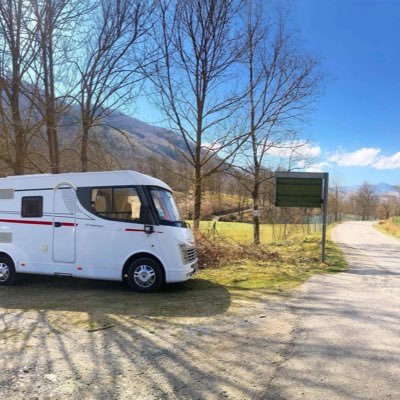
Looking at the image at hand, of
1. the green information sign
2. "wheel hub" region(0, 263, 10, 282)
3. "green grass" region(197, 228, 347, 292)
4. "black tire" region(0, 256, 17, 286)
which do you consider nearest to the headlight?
"green grass" region(197, 228, 347, 292)

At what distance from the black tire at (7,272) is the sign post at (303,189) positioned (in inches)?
313

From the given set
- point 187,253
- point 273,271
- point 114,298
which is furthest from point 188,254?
point 273,271

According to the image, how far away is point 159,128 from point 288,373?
14629 mm

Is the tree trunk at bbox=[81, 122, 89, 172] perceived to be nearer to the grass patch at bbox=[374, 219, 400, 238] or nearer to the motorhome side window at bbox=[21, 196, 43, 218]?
the motorhome side window at bbox=[21, 196, 43, 218]

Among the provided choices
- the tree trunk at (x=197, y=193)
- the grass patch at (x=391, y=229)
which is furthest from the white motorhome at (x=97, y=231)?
the grass patch at (x=391, y=229)

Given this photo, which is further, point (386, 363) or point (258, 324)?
point (258, 324)

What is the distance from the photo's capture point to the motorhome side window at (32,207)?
10000 millimetres

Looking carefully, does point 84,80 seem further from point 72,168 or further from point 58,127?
point 72,168

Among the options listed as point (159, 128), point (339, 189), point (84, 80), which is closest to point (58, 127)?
point (84, 80)

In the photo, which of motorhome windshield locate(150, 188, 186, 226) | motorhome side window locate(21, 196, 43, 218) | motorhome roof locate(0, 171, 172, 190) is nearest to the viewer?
motorhome windshield locate(150, 188, 186, 226)

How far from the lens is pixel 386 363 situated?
196 inches

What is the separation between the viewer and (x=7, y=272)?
10281 mm

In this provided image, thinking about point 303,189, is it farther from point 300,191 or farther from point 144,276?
point 144,276

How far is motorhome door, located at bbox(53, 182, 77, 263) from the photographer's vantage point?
31.7ft
